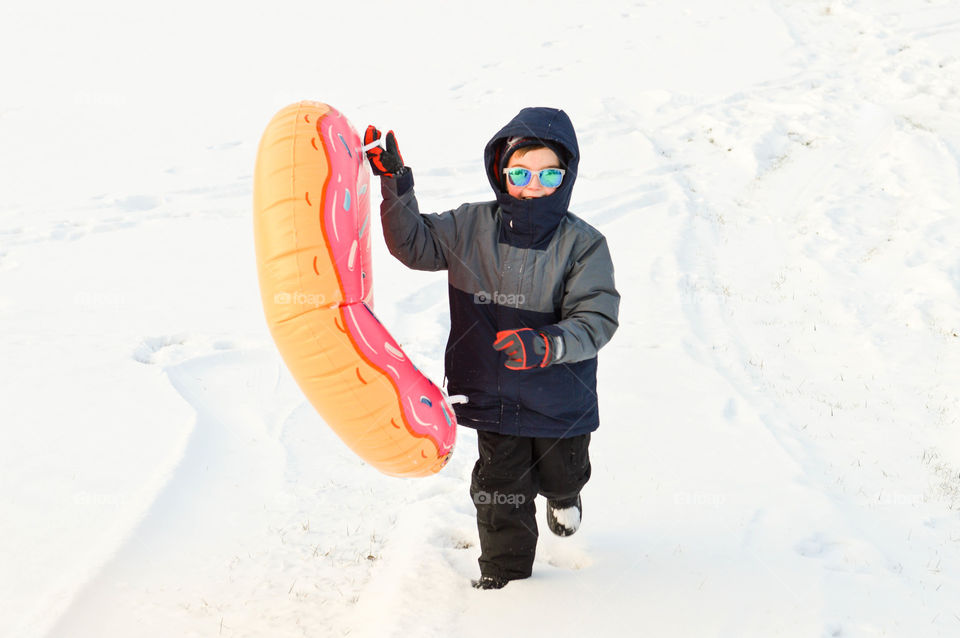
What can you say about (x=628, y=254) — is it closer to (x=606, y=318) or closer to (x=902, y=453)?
(x=902, y=453)

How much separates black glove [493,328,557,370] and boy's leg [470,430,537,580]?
21.1 inches

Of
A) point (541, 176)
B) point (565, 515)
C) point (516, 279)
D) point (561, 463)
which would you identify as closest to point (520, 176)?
point (541, 176)

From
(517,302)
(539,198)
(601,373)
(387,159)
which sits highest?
(387,159)

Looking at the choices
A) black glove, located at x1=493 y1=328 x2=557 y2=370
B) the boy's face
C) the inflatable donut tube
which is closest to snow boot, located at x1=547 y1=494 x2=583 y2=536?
the inflatable donut tube

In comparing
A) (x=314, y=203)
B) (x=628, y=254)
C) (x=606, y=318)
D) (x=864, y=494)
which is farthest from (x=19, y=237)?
(x=864, y=494)

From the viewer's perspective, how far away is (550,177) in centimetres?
292

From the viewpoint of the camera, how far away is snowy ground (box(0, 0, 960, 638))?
3.26 meters

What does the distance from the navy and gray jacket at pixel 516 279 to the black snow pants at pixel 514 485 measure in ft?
0.36

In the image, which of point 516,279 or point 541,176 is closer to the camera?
point 541,176

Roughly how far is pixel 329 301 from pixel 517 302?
74 cm

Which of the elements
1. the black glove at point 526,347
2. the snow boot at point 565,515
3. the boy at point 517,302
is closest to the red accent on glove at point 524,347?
the black glove at point 526,347

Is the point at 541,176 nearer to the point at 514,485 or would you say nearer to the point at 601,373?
the point at 514,485

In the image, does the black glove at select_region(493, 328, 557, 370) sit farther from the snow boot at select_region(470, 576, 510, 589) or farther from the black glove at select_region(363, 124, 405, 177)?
the snow boot at select_region(470, 576, 510, 589)

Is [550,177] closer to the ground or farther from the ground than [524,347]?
farther from the ground
